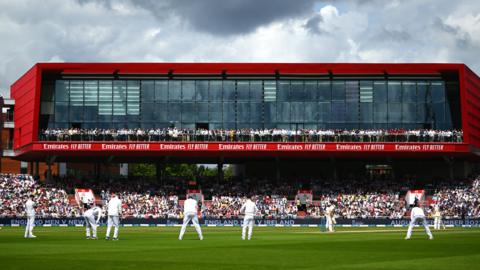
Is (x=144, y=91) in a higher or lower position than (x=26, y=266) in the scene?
higher

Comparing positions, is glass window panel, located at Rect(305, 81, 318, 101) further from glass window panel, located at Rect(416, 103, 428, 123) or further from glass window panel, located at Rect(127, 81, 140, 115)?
glass window panel, located at Rect(127, 81, 140, 115)

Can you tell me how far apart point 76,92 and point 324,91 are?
24.8 meters

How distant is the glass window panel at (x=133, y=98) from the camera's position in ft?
260

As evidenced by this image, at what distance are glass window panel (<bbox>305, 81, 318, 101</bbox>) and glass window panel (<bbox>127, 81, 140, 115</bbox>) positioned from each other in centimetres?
1684

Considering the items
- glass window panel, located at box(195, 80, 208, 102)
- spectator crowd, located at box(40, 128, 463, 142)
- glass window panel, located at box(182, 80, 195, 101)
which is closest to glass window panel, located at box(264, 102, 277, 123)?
spectator crowd, located at box(40, 128, 463, 142)

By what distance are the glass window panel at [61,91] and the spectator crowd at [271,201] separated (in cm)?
875

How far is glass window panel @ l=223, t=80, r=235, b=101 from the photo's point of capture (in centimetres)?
7956

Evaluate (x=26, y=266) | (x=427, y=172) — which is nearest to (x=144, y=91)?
(x=427, y=172)

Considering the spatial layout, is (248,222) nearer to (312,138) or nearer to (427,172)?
(312,138)

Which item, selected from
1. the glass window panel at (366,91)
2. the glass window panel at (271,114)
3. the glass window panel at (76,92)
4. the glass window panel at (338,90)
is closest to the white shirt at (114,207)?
the glass window panel at (271,114)

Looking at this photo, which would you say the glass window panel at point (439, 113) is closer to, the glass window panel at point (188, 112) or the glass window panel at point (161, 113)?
the glass window panel at point (188, 112)

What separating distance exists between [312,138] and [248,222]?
4315 centimetres

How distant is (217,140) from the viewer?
76938 mm

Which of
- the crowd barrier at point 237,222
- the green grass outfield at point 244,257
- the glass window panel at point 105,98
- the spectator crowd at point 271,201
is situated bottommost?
the green grass outfield at point 244,257
